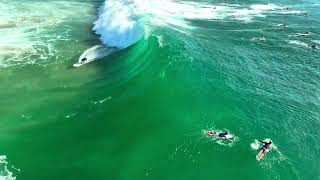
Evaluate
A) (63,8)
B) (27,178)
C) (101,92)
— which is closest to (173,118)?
(101,92)

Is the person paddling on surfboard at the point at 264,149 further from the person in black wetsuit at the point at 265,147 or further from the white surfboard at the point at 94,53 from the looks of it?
the white surfboard at the point at 94,53

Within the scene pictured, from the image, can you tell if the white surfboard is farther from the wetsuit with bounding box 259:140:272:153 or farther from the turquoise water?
the wetsuit with bounding box 259:140:272:153

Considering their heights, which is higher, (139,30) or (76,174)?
(139,30)

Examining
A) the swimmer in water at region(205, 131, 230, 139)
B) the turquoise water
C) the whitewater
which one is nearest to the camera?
the turquoise water

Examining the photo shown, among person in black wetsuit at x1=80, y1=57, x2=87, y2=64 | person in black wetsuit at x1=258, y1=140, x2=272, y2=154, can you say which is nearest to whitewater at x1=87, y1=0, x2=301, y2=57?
person in black wetsuit at x1=80, y1=57, x2=87, y2=64

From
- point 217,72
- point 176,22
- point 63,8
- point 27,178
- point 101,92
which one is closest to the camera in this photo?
point 27,178

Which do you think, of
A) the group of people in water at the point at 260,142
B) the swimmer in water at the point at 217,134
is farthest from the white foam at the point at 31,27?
the group of people in water at the point at 260,142

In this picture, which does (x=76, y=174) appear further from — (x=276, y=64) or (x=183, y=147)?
(x=276, y=64)
